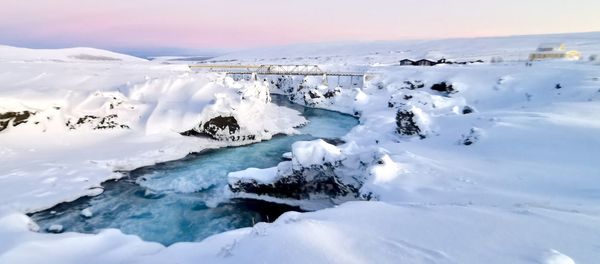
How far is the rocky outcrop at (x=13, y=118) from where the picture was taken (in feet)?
61.8

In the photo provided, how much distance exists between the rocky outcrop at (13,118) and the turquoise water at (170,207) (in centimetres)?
821

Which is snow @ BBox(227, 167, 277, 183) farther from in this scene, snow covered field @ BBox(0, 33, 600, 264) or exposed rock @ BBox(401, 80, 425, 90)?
exposed rock @ BBox(401, 80, 425, 90)

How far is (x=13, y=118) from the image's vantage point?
1925 cm

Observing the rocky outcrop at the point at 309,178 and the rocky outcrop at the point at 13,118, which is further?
the rocky outcrop at the point at 13,118

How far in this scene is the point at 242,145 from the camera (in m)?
23.1

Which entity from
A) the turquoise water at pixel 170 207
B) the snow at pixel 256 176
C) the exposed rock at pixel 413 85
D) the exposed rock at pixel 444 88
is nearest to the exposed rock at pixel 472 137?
the turquoise water at pixel 170 207

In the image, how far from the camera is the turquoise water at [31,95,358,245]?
11.9m

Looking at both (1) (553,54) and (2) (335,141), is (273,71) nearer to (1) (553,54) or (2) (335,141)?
(2) (335,141)

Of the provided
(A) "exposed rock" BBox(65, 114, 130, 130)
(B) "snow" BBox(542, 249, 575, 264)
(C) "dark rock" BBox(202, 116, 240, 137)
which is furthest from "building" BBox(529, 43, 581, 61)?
(B) "snow" BBox(542, 249, 575, 264)

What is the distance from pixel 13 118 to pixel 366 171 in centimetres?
1984

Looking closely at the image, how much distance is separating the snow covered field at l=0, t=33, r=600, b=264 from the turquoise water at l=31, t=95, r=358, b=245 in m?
1.10

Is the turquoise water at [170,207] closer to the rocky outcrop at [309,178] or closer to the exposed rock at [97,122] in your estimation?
the rocky outcrop at [309,178]

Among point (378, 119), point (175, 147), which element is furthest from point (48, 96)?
point (378, 119)

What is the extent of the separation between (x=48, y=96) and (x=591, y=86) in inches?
1587
